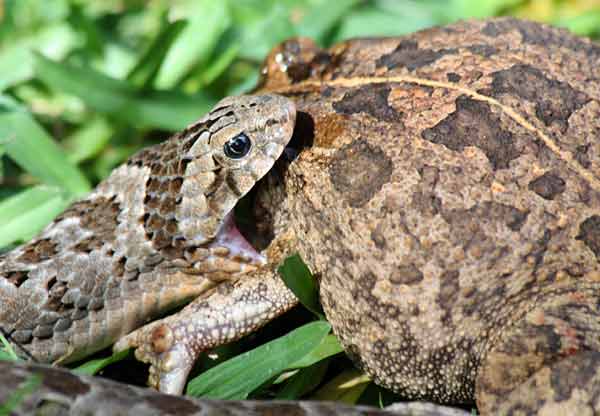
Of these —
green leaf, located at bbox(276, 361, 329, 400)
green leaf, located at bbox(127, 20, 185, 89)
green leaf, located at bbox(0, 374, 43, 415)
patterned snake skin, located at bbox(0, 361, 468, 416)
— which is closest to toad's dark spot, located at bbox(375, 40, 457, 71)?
green leaf, located at bbox(276, 361, 329, 400)

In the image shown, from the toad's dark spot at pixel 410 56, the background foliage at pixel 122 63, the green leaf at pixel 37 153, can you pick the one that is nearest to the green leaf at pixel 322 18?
the background foliage at pixel 122 63

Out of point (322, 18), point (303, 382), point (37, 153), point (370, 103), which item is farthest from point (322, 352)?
point (322, 18)

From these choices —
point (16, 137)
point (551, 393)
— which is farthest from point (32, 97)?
point (551, 393)

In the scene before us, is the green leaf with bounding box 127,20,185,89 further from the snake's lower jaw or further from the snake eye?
the snake's lower jaw

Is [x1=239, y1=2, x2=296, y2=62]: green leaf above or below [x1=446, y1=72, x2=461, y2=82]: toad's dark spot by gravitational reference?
above

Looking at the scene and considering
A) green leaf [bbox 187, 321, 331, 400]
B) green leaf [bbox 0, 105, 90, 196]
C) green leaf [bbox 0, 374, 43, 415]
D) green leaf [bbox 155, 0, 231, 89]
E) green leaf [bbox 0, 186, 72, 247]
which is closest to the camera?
green leaf [bbox 0, 374, 43, 415]

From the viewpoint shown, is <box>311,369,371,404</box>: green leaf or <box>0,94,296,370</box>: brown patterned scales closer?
<box>0,94,296,370</box>: brown patterned scales

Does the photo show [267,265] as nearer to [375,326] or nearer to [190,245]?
[190,245]
